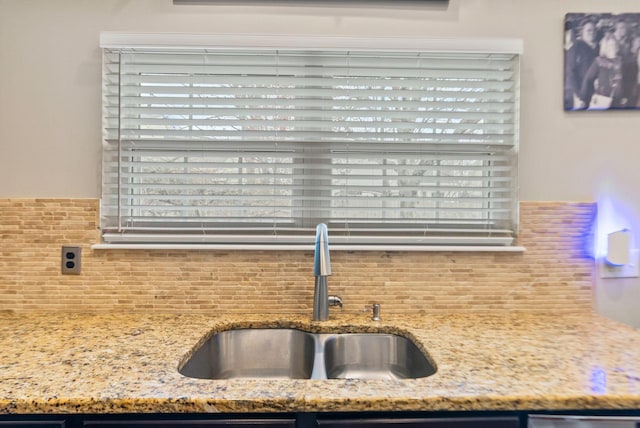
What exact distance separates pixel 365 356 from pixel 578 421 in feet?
2.17

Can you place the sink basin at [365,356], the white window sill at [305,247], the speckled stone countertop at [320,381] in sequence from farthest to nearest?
the white window sill at [305,247]
the sink basin at [365,356]
the speckled stone countertop at [320,381]

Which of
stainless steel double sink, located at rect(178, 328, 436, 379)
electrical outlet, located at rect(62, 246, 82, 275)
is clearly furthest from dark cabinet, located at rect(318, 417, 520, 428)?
electrical outlet, located at rect(62, 246, 82, 275)

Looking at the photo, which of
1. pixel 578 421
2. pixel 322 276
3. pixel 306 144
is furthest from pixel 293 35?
pixel 578 421

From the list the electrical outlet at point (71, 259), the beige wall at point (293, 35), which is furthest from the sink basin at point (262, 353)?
the beige wall at point (293, 35)

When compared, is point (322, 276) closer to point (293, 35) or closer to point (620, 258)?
point (293, 35)

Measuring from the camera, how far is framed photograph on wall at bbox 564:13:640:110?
5.12ft

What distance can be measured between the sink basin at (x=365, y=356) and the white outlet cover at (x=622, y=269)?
2.87 feet

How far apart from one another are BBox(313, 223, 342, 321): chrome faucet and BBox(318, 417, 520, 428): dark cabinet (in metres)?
0.55

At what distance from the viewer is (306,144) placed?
1556 millimetres

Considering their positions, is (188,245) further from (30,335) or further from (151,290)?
(30,335)

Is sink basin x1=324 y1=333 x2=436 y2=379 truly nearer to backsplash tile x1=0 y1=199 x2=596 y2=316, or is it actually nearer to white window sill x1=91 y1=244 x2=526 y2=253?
backsplash tile x1=0 y1=199 x2=596 y2=316

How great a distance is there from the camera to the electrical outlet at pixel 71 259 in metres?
1.52

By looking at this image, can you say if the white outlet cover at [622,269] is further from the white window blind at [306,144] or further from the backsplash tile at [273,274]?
the white window blind at [306,144]

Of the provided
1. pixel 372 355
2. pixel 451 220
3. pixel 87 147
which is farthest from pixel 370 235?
pixel 87 147
